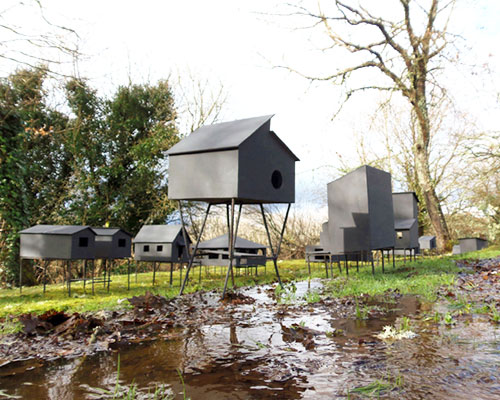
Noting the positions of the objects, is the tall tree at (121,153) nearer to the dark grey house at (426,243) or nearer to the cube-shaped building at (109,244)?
the cube-shaped building at (109,244)

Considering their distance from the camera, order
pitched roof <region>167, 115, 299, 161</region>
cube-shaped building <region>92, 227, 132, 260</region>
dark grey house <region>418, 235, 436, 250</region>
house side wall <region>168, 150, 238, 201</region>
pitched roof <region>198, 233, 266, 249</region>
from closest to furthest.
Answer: house side wall <region>168, 150, 238, 201</region> → pitched roof <region>167, 115, 299, 161</region> → pitched roof <region>198, 233, 266, 249</region> → cube-shaped building <region>92, 227, 132, 260</region> → dark grey house <region>418, 235, 436, 250</region>

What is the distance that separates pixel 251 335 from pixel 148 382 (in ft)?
4.68

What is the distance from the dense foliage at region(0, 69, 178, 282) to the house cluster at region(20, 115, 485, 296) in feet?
19.3

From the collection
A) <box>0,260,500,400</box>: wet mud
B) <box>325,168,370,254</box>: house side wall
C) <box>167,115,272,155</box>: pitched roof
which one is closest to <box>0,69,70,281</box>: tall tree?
<box>167,115,272,155</box>: pitched roof

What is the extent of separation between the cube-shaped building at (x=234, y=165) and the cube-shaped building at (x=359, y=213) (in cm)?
213

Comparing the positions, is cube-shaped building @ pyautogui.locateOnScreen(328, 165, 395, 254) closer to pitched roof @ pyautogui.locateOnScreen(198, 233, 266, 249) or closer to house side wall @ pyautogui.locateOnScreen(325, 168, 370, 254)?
house side wall @ pyautogui.locateOnScreen(325, 168, 370, 254)

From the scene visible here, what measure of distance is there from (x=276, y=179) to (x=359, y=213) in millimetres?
2520

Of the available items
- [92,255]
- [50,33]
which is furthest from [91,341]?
[50,33]

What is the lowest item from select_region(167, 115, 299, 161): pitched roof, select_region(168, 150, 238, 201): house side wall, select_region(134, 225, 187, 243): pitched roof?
select_region(134, 225, 187, 243): pitched roof

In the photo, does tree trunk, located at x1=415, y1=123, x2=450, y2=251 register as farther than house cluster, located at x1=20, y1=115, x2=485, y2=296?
Yes

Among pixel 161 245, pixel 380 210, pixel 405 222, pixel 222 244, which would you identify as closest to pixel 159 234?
pixel 161 245

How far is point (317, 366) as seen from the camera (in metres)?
2.71

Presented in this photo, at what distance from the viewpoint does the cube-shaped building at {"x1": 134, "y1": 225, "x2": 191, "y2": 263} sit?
9.92 meters

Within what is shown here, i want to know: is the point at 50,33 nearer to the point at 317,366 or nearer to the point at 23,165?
the point at 23,165
